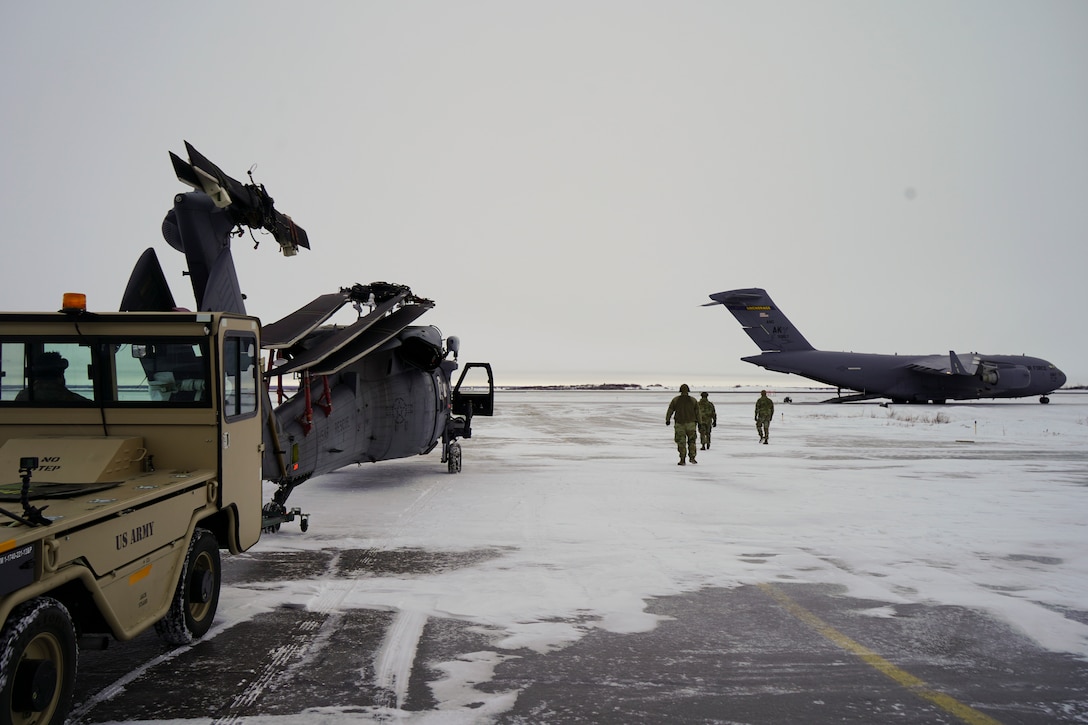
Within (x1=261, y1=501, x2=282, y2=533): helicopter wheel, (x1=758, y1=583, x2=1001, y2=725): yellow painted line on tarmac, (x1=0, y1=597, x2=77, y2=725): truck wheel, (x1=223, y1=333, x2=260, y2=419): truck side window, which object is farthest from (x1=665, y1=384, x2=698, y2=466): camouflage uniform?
(x1=0, y1=597, x2=77, y2=725): truck wheel

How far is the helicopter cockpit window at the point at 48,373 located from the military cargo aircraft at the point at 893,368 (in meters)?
50.5

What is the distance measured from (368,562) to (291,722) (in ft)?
14.1

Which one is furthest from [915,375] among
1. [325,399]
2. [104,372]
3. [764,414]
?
[104,372]

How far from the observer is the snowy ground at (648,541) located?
6.55m

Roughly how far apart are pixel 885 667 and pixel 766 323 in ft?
167

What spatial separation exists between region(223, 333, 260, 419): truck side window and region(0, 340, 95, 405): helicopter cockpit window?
102 centimetres

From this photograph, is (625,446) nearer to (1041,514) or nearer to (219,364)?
(1041,514)

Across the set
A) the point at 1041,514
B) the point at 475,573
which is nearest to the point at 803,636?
the point at 475,573

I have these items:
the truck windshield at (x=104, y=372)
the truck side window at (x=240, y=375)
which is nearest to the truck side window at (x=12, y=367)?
the truck windshield at (x=104, y=372)

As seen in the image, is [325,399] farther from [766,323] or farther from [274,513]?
[766,323]

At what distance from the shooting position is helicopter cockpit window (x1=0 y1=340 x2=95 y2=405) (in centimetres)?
606

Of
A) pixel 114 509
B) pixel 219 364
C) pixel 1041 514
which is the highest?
pixel 219 364

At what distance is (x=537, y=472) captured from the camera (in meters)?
17.4

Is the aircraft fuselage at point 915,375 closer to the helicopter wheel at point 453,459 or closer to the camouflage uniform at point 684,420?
the camouflage uniform at point 684,420
